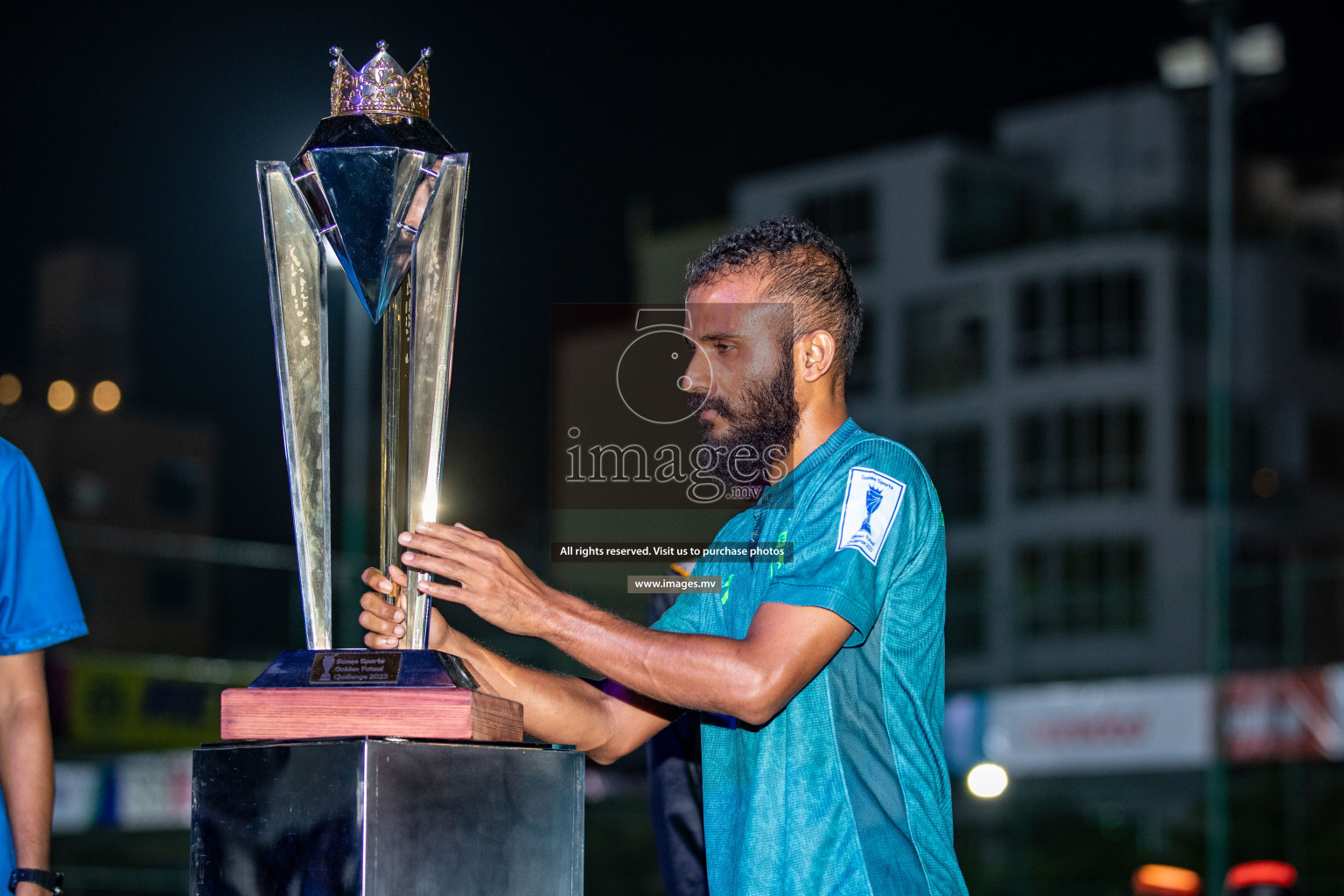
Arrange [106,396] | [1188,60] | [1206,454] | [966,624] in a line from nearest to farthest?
[1188,60]
[966,624]
[1206,454]
[106,396]

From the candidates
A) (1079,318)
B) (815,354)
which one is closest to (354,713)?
(815,354)

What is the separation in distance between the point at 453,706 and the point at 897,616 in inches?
24.5

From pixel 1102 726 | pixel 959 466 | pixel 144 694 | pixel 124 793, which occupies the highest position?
pixel 959 466

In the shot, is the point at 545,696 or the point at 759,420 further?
the point at 545,696

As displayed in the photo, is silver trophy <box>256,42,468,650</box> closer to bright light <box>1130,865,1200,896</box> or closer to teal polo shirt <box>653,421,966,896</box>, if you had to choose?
teal polo shirt <box>653,421,966,896</box>

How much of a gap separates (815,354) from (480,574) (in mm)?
593

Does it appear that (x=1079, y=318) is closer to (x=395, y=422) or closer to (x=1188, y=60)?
(x=1188, y=60)

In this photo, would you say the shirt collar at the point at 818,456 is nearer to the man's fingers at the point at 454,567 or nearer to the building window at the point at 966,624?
the man's fingers at the point at 454,567

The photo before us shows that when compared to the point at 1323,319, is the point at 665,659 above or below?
below

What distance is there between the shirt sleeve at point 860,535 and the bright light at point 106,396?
120 ft

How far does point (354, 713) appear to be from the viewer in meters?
1.93

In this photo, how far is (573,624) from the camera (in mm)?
2043

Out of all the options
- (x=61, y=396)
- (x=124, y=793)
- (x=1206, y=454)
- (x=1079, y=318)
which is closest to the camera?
(x=124, y=793)

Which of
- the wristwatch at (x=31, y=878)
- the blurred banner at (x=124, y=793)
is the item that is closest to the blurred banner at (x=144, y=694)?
the blurred banner at (x=124, y=793)
